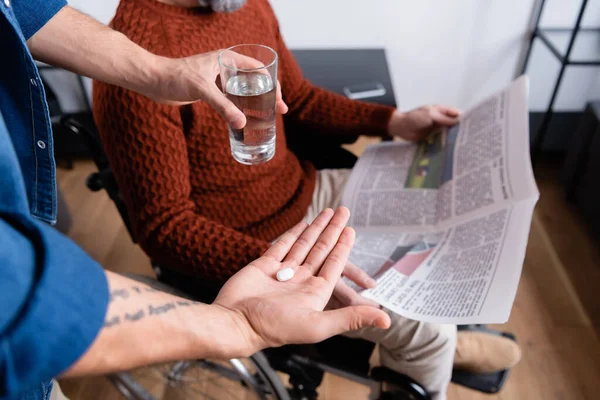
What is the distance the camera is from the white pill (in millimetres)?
610

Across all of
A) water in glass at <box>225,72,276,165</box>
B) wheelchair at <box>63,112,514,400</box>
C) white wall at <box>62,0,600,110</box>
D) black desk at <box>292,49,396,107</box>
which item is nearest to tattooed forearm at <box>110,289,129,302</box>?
water in glass at <box>225,72,276,165</box>

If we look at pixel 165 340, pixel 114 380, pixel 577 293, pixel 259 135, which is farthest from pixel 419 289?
pixel 577 293

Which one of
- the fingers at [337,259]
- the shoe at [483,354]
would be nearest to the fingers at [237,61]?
the fingers at [337,259]

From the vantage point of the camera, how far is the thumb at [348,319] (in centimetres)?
53

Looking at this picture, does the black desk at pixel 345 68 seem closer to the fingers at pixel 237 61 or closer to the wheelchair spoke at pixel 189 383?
the fingers at pixel 237 61

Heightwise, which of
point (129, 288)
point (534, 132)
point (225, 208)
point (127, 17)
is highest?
point (127, 17)

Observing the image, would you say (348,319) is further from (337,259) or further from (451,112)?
(451,112)

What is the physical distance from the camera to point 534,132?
2.16 metres

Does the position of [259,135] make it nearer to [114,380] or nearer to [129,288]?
[129,288]

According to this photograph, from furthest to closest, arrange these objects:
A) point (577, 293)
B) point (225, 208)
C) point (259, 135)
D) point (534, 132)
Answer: point (534, 132) < point (577, 293) < point (225, 208) < point (259, 135)

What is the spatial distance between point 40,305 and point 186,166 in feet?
1.78

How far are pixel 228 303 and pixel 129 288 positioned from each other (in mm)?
128

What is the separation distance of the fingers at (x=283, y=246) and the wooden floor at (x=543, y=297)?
0.83 m

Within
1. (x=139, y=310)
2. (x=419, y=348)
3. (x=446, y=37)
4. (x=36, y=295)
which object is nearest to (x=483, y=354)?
(x=419, y=348)
